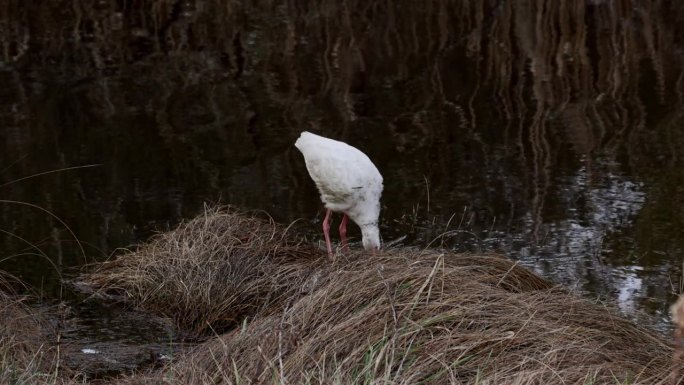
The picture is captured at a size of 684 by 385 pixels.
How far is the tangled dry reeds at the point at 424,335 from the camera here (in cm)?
380

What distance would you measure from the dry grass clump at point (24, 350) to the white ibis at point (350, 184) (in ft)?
6.16

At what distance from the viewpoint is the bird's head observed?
20.4ft

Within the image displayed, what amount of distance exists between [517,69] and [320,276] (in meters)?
7.53

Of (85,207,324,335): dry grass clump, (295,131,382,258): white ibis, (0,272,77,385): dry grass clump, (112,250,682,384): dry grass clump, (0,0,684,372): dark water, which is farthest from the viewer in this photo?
(0,0,684,372): dark water

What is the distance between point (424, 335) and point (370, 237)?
2299 mm

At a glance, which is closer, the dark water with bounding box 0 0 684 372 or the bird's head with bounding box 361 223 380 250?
the bird's head with bounding box 361 223 380 250

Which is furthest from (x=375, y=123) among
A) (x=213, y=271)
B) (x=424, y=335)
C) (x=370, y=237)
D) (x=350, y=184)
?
(x=424, y=335)

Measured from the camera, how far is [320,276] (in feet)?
17.7

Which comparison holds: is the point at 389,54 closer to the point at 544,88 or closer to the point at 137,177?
the point at 544,88

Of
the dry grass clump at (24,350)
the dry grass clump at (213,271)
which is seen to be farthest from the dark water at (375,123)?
the dry grass clump at (24,350)

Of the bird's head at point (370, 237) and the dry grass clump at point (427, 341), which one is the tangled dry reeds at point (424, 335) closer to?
the dry grass clump at point (427, 341)

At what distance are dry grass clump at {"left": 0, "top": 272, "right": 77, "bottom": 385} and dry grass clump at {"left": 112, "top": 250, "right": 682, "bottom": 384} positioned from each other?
1.18ft

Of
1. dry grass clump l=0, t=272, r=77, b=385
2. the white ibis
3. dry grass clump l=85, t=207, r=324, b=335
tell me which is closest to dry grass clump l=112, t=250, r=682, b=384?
dry grass clump l=0, t=272, r=77, b=385

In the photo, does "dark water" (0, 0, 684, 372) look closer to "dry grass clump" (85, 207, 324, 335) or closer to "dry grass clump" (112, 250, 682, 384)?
"dry grass clump" (85, 207, 324, 335)
